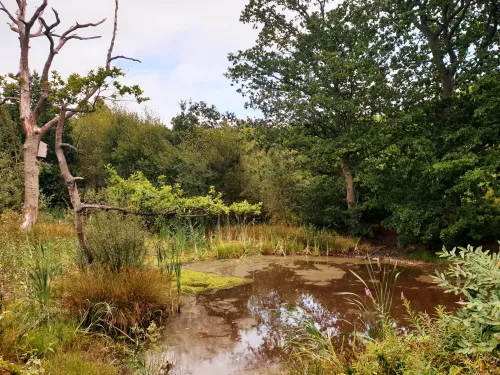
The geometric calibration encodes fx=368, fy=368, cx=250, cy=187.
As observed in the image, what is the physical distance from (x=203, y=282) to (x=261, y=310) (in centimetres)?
143

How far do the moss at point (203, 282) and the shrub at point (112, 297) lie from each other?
1361 millimetres

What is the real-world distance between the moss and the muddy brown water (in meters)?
0.20

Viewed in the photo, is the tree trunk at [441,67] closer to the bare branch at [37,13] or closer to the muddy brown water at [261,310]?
the muddy brown water at [261,310]

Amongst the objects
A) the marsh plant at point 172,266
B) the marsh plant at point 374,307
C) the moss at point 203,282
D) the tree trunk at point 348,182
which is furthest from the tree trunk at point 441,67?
the marsh plant at point 172,266

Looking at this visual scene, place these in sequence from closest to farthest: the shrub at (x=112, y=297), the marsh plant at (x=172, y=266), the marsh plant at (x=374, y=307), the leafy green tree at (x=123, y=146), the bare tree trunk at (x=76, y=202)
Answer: the marsh plant at (x=374, y=307) → the shrub at (x=112, y=297) → the bare tree trunk at (x=76, y=202) → the marsh plant at (x=172, y=266) → the leafy green tree at (x=123, y=146)

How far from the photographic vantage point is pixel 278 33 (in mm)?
10602

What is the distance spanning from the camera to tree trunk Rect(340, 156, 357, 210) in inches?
396

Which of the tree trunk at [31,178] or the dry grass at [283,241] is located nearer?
the tree trunk at [31,178]

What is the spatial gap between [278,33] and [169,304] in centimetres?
864

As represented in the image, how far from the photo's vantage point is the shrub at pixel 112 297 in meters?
3.72

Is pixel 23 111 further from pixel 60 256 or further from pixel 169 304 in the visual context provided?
pixel 169 304

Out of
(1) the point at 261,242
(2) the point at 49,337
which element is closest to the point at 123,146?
(1) the point at 261,242

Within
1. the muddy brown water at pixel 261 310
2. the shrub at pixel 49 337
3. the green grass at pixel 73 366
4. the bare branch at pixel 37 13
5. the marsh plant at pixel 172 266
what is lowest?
the muddy brown water at pixel 261 310

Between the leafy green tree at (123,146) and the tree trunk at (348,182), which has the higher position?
the leafy green tree at (123,146)
